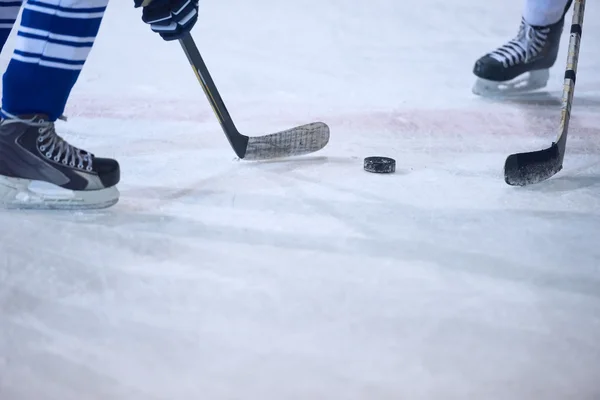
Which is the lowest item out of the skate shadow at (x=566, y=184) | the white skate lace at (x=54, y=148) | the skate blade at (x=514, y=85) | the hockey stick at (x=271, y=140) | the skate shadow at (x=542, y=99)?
the skate shadow at (x=542, y=99)

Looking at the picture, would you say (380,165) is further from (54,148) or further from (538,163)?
(54,148)

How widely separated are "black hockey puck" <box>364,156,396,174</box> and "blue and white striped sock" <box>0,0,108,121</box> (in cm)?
69

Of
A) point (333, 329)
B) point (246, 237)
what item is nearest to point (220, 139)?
point (246, 237)

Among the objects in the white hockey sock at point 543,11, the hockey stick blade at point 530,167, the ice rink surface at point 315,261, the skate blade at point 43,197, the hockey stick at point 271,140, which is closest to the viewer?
the ice rink surface at point 315,261

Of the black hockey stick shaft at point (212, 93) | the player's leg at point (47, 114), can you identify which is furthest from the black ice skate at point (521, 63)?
the player's leg at point (47, 114)

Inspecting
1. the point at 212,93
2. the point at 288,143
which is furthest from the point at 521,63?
the point at 212,93

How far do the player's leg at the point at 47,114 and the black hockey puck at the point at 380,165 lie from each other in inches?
23.1

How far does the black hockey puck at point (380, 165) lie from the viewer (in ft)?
6.09

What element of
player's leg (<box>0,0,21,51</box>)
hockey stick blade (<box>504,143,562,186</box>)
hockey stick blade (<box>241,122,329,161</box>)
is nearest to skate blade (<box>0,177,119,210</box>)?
player's leg (<box>0,0,21,51</box>)

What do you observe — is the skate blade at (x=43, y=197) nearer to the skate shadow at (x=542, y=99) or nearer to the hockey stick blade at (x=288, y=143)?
the hockey stick blade at (x=288, y=143)

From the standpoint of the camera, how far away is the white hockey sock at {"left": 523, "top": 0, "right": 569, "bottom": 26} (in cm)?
265

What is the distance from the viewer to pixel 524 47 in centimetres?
269

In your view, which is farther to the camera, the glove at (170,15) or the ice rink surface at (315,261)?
the glove at (170,15)

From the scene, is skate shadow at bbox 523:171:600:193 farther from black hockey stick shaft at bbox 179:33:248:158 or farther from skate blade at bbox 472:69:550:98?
skate blade at bbox 472:69:550:98
